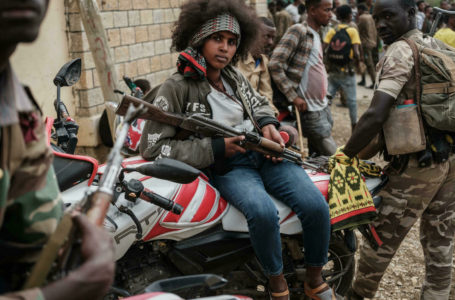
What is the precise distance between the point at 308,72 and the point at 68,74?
313 cm

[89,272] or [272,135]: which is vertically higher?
[89,272]

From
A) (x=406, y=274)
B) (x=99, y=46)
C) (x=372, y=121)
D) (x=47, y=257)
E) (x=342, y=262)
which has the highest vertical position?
(x=99, y=46)

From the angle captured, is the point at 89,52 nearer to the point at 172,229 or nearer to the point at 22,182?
the point at 172,229

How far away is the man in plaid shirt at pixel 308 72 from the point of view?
5035 millimetres

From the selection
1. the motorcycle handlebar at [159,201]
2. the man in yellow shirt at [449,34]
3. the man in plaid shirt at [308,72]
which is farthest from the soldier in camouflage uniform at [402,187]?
the man in yellow shirt at [449,34]

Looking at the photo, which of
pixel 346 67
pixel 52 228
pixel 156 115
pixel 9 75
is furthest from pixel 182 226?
pixel 346 67

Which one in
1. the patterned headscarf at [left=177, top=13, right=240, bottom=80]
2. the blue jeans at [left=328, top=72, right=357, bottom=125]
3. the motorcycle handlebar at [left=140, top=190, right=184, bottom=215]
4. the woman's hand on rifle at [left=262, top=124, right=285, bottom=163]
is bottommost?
the blue jeans at [left=328, top=72, right=357, bottom=125]

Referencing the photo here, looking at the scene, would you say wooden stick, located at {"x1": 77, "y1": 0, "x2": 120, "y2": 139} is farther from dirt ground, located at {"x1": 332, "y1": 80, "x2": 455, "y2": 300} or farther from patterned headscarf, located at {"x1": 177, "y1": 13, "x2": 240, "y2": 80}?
dirt ground, located at {"x1": 332, "y1": 80, "x2": 455, "y2": 300}

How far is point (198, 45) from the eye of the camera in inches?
114

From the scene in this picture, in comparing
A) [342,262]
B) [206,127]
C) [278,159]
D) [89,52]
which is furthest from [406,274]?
[89,52]

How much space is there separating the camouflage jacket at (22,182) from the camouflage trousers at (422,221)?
243 centimetres

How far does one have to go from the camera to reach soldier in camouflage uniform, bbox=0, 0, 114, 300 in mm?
1080

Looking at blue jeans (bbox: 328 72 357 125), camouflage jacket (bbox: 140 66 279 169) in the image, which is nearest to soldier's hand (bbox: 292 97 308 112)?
camouflage jacket (bbox: 140 66 279 169)

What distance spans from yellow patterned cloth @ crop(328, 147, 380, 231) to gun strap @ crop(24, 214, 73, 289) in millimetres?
1954
